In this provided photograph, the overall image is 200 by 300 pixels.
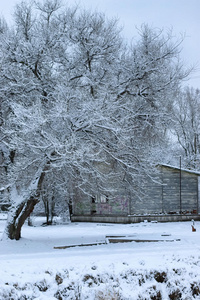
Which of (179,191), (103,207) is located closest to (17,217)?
(103,207)

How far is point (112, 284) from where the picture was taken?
10.1m

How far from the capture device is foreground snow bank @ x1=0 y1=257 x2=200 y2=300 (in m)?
9.44

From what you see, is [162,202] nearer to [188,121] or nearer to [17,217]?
[17,217]

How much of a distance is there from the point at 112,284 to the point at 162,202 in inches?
740

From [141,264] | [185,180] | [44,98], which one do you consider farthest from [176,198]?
[141,264]

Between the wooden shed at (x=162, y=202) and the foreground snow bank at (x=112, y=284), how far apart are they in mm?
16931

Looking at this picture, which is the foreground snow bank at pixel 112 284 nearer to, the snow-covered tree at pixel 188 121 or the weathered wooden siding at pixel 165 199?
the weathered wooden siding at pixel 165 199

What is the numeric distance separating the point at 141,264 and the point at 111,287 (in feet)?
3.98

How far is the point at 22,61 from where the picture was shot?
60.4 ft

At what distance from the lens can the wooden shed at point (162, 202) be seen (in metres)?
28.4

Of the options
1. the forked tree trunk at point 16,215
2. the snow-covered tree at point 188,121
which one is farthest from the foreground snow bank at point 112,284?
the snow-covered tree at point 188,121

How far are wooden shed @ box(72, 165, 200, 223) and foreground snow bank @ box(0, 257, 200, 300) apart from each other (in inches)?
667

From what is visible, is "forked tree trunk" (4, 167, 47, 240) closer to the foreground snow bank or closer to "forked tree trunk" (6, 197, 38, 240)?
"forked tree trunk" (6, 197, 38, 240)

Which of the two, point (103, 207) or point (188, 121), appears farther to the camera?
point (188, 121)
